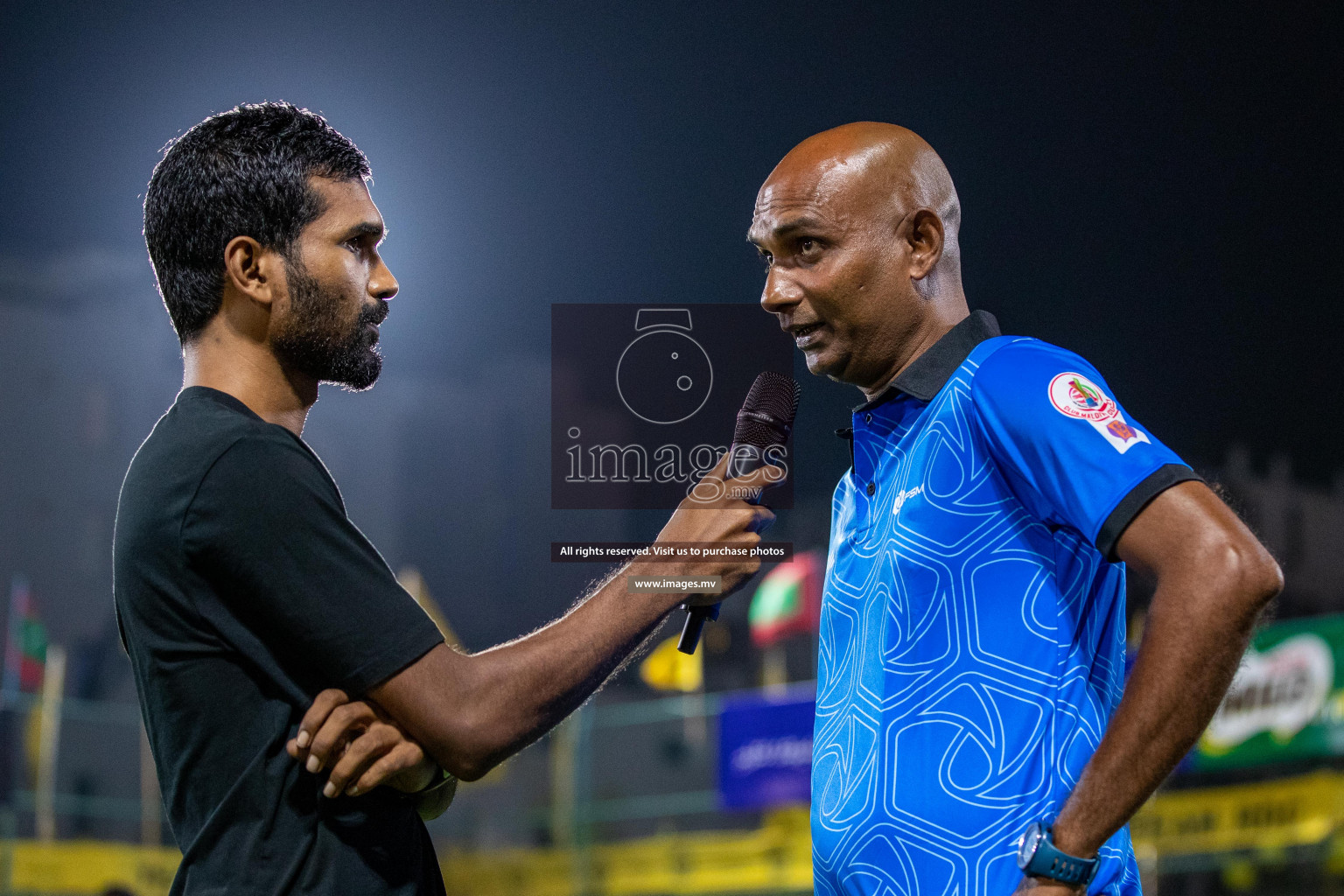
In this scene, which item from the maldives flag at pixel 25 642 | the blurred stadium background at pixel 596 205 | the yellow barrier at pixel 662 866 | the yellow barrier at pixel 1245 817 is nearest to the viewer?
the blurred stadium background at pixel 596 205

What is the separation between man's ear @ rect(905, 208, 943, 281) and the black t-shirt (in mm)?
733

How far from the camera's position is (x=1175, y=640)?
95 cm

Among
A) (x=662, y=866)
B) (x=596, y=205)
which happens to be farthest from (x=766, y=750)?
(x=596, y=205)

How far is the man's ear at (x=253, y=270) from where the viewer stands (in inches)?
50.4

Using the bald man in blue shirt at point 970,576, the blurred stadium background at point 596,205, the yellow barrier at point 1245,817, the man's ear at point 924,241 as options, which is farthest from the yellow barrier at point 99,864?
the man's ear at point 924,241

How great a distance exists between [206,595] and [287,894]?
1.06 ft

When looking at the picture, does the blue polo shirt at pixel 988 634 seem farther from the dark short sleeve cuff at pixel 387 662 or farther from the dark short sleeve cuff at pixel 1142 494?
the dark short sleeve cuff at pixel 387 662

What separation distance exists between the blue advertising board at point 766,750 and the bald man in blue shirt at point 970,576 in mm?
9598

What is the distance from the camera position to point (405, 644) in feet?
3.78

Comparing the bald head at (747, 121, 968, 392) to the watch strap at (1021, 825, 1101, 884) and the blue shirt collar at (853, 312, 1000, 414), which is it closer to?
→ the blue shirt collar at (853, 312, 1000, 414)

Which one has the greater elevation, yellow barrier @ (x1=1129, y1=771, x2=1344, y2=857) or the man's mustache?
the man's mustache

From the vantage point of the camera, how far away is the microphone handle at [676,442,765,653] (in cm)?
138

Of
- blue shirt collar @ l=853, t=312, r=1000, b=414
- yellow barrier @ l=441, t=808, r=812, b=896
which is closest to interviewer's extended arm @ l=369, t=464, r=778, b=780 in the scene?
blue shirt collar @ l=853, t=312, r=1000, b=414

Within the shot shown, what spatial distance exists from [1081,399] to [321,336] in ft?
2.82
